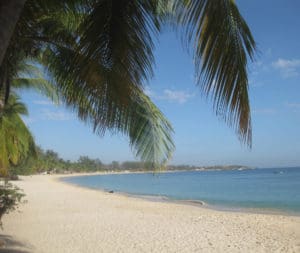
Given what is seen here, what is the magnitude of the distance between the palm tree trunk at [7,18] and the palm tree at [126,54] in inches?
34.0

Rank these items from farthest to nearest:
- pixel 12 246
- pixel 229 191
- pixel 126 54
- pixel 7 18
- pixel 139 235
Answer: pixel 229 191, pixel 139 235, pixel 12 246, pixel 126 54, pixel 7 18

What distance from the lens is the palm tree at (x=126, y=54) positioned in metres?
2.40

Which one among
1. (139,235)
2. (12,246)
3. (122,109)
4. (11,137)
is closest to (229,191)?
(139,235)

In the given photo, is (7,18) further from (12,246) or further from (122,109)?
(12,246)

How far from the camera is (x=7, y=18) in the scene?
2.15 meters

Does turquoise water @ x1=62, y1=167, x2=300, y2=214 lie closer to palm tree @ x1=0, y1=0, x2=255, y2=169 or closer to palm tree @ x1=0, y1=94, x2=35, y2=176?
palm tree @ x1=0, y1=0, x2=255, y2=169

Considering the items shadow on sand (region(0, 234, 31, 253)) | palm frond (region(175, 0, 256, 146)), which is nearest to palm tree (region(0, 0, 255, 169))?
palm frond (region(175, 0, 256, 146))

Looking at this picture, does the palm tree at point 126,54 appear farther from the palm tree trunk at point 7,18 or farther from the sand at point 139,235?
the sand at point 139,235

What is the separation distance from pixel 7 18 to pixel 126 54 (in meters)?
1.08

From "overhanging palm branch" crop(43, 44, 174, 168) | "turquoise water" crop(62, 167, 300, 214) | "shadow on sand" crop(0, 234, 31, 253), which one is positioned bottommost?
"turquoise water" crop(62, 167, 300, 214)

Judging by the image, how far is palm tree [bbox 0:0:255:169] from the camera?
7.87 feet

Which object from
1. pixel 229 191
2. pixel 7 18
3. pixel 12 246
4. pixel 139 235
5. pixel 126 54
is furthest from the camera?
pixel 229 191

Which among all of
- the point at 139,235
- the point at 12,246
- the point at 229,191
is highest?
the point at 12,246

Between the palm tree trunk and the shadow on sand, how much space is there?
434 cm
